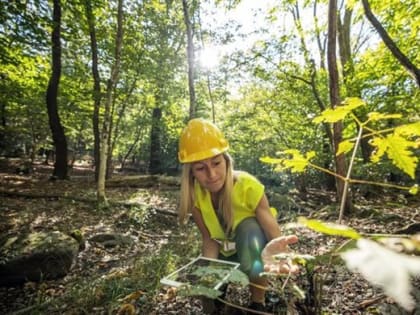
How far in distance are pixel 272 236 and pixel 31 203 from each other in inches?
278

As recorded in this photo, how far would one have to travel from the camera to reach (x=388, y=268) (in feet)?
1.04

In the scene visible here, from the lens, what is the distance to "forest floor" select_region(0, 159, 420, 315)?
98.1 inches

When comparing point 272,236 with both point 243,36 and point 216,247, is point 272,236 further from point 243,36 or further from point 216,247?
point 243,36

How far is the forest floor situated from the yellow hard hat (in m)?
0.95

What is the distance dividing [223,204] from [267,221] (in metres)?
0.36

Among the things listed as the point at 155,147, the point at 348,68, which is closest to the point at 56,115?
the point at 155,147

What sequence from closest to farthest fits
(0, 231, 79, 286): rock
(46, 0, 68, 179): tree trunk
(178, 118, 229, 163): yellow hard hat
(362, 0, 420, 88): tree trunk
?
(178, 118, 229, 163): yellow hard hat
(0, 231, 79, 286): rock
(362, 0, 420, 88): tree trunk
(46, 0, 68, 179): tree trunk

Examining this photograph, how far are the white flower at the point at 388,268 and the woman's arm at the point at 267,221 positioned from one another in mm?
1749

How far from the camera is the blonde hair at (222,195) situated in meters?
2.11

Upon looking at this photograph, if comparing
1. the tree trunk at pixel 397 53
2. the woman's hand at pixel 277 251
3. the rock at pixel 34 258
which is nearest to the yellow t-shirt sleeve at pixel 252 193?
the woman's hand at pixel 277 251

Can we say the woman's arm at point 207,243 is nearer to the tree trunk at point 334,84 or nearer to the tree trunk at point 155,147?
the tree trunk at point 334,84

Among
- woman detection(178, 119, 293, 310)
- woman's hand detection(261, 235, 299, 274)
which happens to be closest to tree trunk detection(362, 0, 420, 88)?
woman detection(178, 119, 293, 310)

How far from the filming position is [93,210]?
685 centimetres

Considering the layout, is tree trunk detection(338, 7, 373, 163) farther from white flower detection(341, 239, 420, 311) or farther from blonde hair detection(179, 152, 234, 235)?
white flower detection(341, 239, 420, 311)
